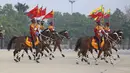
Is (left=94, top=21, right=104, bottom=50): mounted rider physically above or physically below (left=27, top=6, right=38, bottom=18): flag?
below

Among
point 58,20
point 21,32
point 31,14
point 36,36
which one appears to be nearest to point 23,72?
point 36,36

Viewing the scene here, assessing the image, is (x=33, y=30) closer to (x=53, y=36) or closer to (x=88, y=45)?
(x=53, y=36)

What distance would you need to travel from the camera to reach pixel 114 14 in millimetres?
59781

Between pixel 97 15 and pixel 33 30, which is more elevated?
pixel 97 15

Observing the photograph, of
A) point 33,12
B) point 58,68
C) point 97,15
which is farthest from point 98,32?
point 33,12

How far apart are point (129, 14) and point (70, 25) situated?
558 inches

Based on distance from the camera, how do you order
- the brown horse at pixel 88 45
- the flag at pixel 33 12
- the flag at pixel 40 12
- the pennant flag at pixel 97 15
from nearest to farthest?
the brown horse at pixel 88 45 → the pennant flag at pixel 97 15 → the flag at pixel 33 12 → the flag at pixel 40 12

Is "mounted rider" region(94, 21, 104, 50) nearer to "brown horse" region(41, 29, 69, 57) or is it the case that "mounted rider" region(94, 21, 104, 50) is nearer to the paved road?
the paved road

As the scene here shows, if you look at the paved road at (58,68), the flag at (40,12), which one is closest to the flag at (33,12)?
the flag at (40,12)

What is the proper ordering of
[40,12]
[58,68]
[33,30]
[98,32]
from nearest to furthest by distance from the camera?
[58,68] < [98,32] < [33,30] < [40,12]

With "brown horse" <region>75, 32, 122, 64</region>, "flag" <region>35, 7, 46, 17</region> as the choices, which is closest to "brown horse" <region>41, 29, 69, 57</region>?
"flag" <region>35, 7, 46, 17</region>

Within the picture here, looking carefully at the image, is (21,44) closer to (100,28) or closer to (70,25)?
(100,28)

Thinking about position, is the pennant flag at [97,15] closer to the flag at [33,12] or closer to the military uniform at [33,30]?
the flag at [33,12]

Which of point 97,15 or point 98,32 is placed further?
point 97,15
